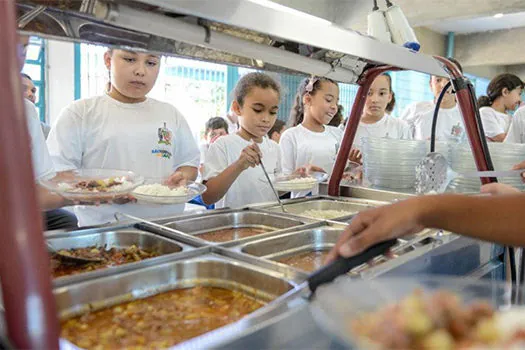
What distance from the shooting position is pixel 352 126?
192cm

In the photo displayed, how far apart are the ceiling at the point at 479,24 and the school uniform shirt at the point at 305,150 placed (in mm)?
4926

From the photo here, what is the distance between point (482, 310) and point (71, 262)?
2.98 feet

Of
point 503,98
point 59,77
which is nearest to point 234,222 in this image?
point 503,98

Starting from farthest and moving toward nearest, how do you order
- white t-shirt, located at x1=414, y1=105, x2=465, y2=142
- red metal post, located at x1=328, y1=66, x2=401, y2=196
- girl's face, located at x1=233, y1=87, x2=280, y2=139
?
white t-shirt, located at x1=414, y1=105, x2=465, y2=142 → girl's face, located at x1=233, y1=87, x2=280, y2=139 → red metal post, located at x1=328, y1=66, x2=401, y2=196

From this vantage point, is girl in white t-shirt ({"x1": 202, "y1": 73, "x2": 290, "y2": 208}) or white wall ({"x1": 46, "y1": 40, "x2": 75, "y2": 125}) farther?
white wall ({"x1": 46, "y1": 40, "x2": 75, "y2": 125})

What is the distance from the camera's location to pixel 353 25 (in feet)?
11.8

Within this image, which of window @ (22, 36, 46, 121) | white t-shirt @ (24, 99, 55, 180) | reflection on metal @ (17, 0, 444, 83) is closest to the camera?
reflection on metal @ (17, 0, 444, 83)

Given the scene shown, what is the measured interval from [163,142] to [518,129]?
8.80 feet

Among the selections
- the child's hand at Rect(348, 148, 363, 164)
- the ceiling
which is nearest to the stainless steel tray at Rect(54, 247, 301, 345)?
the child's hand at Rect(348, 148, 363, 164)

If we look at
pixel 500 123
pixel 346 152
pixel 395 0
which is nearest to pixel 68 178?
pixel 346 152

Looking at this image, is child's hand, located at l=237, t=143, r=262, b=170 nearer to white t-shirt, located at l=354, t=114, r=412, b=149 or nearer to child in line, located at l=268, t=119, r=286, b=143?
white t-shirt, located at l=354, t=114, r=412, b=149

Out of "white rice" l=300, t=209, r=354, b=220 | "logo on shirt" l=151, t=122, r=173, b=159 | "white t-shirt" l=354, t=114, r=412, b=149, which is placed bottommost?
"white rice" l=300, t=209, r=354, b=220

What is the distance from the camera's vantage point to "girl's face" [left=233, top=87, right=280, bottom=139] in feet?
7.70

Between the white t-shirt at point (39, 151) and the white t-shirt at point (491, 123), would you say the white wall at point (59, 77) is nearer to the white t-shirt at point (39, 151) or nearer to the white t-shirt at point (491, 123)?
the white t-shirt at point (39, 151)
